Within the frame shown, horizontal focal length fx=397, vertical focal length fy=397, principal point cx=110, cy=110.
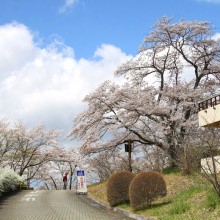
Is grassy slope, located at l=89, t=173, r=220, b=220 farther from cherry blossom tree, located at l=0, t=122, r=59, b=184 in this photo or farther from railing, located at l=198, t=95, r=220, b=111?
cherry blossom tree, located at l=0, t=122, r=59, b=184

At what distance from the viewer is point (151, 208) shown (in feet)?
49.0

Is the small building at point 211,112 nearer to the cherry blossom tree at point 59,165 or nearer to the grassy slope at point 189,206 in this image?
the grassy slope at point 189,206

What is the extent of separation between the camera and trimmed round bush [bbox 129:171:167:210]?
1520 cm

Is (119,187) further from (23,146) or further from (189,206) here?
(23,146)

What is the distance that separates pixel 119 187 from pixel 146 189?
9.63ft

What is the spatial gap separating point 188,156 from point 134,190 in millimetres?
5148

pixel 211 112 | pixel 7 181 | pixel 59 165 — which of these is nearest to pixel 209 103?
pixel 211 112

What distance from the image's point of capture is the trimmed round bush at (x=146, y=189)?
15203mm

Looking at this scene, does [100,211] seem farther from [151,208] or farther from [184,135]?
[184,135]

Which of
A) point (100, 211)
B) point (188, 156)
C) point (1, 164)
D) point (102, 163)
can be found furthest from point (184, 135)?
point (1, 164)

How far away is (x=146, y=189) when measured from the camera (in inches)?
597

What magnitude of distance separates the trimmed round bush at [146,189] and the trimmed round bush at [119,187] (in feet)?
7.94

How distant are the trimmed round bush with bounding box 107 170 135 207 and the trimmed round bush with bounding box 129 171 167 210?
242 cm

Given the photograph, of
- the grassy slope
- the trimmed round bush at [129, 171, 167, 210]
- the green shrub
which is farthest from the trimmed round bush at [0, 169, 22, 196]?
the green shrub
